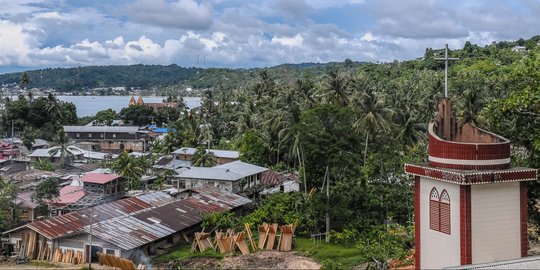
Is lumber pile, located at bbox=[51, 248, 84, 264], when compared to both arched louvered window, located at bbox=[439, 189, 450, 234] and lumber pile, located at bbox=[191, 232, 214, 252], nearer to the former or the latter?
lumber pile, located at bbox=[191, 232, 214, 252]

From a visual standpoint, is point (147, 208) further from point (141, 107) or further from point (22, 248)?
point (141, 107)

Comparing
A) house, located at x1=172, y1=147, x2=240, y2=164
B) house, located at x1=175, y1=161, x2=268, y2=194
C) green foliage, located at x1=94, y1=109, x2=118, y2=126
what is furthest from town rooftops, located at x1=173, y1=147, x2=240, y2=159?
green foliage, located at x1=94, y1=109, x2=118, y2=126

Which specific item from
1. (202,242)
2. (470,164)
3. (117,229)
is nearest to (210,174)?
(202,242)

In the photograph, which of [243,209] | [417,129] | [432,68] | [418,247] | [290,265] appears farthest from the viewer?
[432,68]

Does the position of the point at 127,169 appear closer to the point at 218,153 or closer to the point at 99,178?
the point at 99,178

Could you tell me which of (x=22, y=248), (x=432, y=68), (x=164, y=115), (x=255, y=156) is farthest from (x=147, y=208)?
(x=432, y=68)

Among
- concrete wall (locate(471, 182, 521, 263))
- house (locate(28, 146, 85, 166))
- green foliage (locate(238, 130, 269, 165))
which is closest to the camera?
concrete wall (locate(471, 182, 521, 263))

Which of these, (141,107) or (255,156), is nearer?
(255,156)
